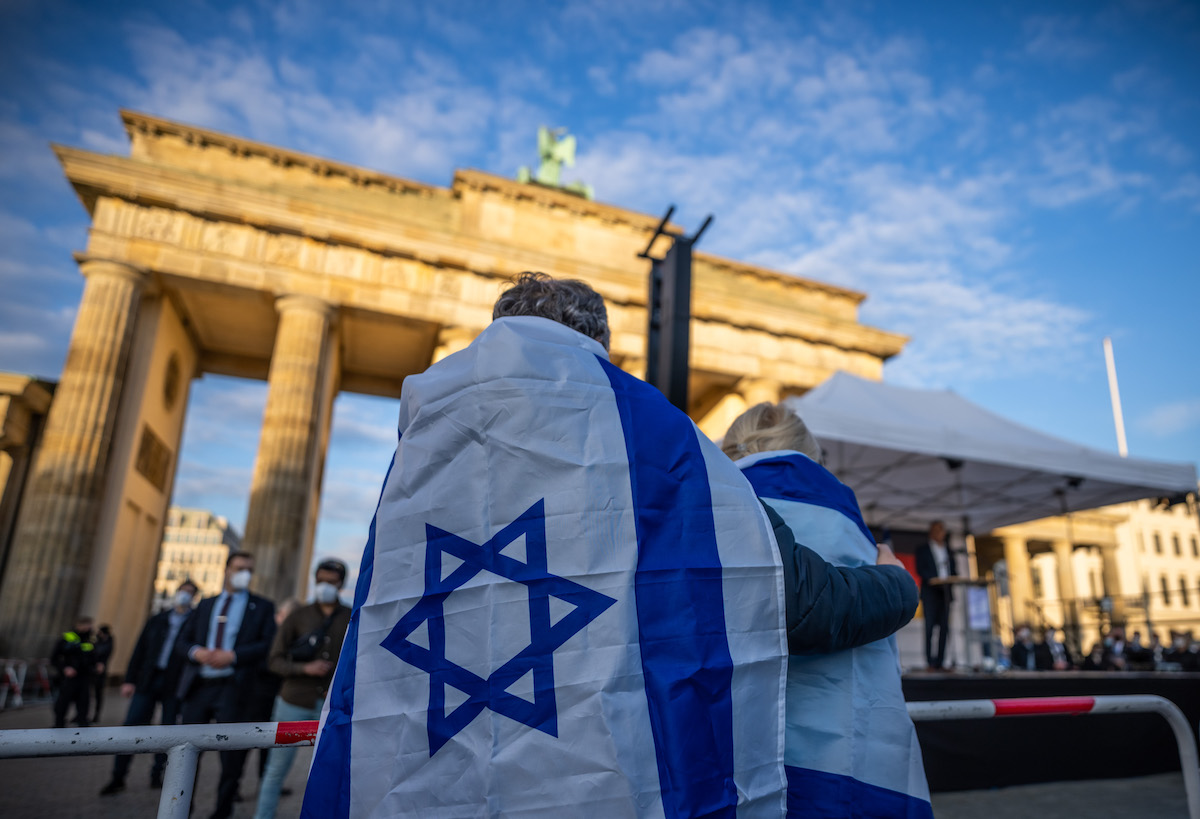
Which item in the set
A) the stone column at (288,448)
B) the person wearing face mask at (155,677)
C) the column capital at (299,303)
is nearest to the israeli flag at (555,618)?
the person wearing face mask at (155,677)

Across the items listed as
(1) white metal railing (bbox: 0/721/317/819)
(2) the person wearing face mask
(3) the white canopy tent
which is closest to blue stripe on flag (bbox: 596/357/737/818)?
(1) white metal railing (bbox: 0/721/317/819)

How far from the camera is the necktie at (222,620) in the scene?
6.39 m

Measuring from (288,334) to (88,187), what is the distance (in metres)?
6.30

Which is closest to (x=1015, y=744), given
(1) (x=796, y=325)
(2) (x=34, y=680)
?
(2) (x=34, y=680)

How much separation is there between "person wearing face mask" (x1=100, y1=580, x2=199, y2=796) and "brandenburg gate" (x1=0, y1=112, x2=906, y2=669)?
1108 cm

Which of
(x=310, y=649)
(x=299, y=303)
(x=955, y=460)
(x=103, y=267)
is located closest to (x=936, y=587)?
(x=955, y=460)

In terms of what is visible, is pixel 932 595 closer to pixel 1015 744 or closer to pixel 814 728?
pixel 1015 744

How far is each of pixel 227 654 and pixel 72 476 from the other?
15021mm

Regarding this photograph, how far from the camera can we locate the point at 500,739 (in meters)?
1.40

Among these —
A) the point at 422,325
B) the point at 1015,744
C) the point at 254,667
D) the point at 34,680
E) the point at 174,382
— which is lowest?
the point at 34,680

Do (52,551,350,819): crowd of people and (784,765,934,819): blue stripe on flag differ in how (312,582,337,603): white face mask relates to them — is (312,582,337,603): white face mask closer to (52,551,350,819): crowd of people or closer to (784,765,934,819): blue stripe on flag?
(52,551,350,819): crowd of people

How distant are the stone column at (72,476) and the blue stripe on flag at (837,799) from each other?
64.5ft

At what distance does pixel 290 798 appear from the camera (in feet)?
23.0

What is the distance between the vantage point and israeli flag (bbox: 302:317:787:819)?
140 cm
